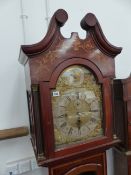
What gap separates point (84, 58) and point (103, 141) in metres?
0.48

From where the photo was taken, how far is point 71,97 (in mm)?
999

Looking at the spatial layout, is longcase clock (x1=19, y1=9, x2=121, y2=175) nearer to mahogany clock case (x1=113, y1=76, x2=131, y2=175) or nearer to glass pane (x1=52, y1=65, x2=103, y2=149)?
glass pane (x1=52, y1=65, x2=103, y2=149)

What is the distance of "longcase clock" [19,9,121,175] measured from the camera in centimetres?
91

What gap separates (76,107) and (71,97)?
62 millimetres

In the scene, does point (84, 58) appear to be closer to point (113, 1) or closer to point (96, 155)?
point (96, 155)

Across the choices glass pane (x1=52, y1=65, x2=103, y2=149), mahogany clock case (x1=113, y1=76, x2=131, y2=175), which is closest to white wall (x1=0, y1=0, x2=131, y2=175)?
glass pane (x1=52, y1=65, x2=103, y2=149)

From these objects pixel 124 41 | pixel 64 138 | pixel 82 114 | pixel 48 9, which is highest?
pixel 48 9

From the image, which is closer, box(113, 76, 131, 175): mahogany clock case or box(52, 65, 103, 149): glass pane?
box(52, 65, 103, 149): glass pane

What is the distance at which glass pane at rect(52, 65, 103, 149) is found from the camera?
97 centimetres

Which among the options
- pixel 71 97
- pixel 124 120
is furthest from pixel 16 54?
pixel 124 120

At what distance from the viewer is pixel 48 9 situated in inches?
53.8

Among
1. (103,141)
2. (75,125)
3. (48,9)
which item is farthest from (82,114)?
(48,9)

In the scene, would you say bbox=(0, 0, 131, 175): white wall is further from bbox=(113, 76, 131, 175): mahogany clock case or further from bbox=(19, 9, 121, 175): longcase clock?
bbox=(113, 76, 131, 175): mahogany clock case

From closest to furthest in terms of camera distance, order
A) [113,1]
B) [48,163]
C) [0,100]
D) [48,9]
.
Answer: [48,163]
[0,100]
[48,9]
[113,1]
